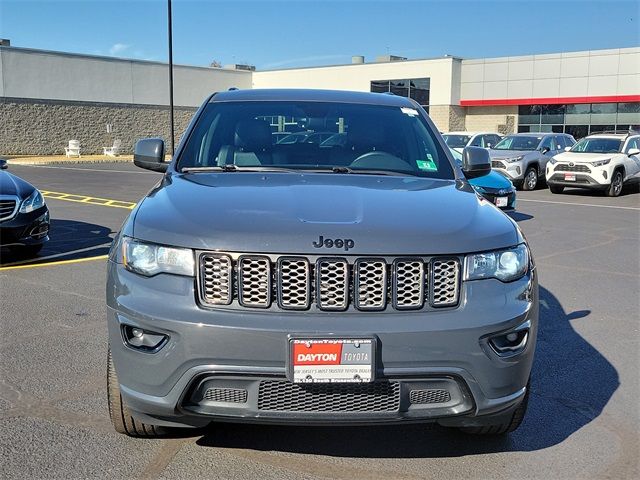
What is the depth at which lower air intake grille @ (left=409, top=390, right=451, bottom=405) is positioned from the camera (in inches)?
110

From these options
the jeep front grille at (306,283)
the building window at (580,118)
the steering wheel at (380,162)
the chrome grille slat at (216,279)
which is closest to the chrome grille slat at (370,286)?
the jeep front grille at (306,283)

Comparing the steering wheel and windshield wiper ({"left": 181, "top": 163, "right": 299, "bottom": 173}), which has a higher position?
the steering wheel

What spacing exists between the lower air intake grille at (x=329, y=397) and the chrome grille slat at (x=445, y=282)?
1.27 feet

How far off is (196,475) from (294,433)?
59 centimetres

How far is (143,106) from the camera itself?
143 ft

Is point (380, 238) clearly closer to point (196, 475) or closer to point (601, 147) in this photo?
point (196, 475)

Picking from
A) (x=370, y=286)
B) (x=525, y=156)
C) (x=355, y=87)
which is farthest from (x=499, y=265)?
(x=355, y=87)

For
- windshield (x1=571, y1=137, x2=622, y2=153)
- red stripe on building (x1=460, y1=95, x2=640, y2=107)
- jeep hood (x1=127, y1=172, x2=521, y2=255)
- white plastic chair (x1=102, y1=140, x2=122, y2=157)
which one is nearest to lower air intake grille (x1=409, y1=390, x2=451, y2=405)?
jeep hood (x1=127, y1=172, x2=521, y2=255)

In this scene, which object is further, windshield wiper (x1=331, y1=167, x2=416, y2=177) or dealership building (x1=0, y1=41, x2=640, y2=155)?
dealership building (x1=0, y1=41, x2=640, y2=155)

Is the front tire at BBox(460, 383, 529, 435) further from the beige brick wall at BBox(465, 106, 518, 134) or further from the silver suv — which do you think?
the beige brick wall at BBox(465, 106, 518, 134)

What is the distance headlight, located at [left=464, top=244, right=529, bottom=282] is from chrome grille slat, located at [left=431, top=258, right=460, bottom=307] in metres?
0.05

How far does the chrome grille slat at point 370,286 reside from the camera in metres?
2.77

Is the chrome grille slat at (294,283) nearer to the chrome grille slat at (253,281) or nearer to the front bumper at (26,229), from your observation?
the chrome grille slat at (253,281)

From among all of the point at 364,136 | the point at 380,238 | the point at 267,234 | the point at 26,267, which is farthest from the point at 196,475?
the point at 26,267
